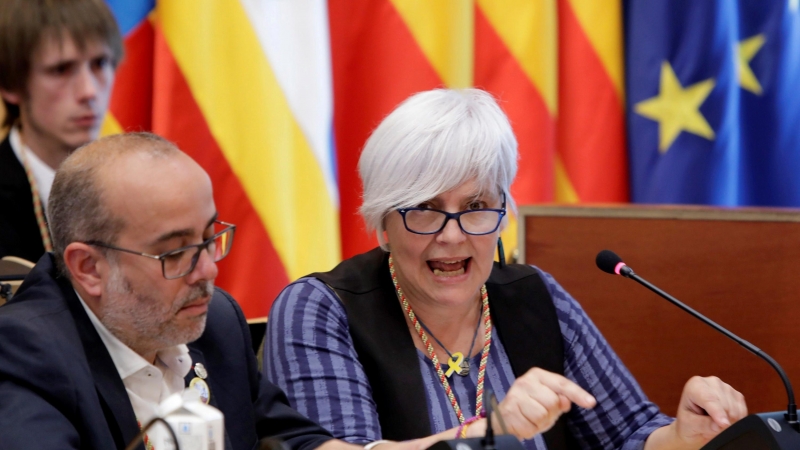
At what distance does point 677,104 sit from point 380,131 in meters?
1.81

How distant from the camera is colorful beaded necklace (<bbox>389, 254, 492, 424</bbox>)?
2.02 m

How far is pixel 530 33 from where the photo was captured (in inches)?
135

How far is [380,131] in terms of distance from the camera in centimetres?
204

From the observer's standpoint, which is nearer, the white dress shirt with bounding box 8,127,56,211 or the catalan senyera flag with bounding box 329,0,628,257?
the white dress shirt with bounding box 8,127,56,211

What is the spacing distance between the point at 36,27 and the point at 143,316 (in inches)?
58.5

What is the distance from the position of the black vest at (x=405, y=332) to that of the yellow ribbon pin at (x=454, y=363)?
0.27 ft

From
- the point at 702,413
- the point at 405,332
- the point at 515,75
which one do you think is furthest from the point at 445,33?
the point at 702,413

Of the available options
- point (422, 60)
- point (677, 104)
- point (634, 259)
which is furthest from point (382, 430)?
point (677, 104)

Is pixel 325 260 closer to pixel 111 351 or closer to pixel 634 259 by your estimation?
pixel 634 259

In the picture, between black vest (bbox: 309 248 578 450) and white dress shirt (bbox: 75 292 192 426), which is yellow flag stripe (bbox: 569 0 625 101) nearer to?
black vest (bbox: 309 248 578 450)

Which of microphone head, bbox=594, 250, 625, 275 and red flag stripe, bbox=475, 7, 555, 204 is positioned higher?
red flag stripe, bbox=475, 7, 555, 204

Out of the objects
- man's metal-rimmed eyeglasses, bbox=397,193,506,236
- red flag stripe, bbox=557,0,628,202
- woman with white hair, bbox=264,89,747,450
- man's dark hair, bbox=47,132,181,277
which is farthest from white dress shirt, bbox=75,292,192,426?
red flag stripe, bbox=557,0,628,202

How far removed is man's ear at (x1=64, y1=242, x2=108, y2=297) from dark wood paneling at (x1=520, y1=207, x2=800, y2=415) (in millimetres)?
1560

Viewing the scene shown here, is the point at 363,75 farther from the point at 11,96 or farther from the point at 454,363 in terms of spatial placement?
the point at 454,363
